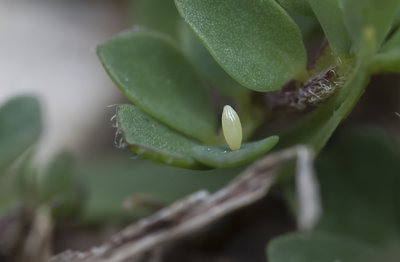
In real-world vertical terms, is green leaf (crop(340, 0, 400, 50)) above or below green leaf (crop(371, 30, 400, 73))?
above

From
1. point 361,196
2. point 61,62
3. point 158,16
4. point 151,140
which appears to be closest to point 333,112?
point 151,140

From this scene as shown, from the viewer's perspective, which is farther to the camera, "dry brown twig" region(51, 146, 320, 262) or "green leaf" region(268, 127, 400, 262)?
"green leaf" region(268, 127, 400, 262)

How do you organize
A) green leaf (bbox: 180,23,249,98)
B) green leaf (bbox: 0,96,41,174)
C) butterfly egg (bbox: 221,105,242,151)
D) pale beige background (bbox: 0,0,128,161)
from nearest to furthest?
butterfly egg (bbox: 221,105,242,151)
green leaf (bbox: 180,23,249,98)
green leaf (bbox: 0,96,41,174)
pale beige background (bbox: 0,0,128,161)

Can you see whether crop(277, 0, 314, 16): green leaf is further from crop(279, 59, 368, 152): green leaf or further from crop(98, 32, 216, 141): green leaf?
crop(98, 32, 216, 141): green leaf

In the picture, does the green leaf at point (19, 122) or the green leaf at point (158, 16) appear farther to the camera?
the green leaf at point (158, 16)

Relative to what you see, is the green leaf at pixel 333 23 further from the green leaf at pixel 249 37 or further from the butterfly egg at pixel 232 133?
the butterfly egg at pixel 232 133

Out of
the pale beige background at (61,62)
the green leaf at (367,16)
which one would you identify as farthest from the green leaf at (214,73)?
the pale beige background at (61,62)

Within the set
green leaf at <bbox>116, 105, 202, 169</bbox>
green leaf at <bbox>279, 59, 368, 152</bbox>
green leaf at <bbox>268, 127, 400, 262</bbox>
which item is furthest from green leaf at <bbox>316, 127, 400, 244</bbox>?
green leaf at <bbox>116, 105, 202, 169</bbox>

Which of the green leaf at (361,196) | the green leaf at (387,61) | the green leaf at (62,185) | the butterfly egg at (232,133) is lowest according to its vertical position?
the green leaf at (361,196)
